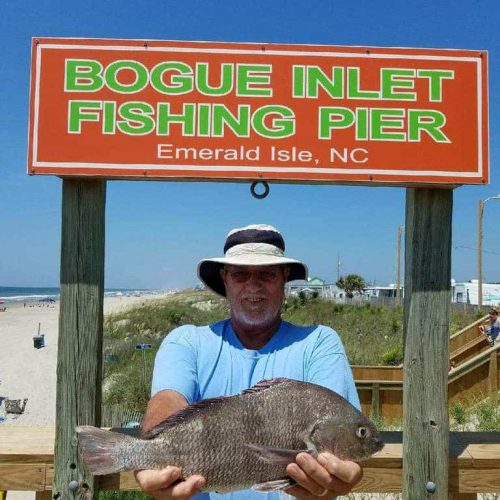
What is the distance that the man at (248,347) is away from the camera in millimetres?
2571

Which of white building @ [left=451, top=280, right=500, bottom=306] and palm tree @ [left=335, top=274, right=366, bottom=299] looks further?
palm tree @ [left=335, top=274, right=366, bottom=299]

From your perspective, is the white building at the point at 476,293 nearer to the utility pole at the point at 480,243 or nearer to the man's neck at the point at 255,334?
the utility pole at the point at 480,243

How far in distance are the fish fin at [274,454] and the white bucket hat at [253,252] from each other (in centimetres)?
83

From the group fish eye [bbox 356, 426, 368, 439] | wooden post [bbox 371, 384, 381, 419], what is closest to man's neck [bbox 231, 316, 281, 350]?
fish eye [bbox 356, 426, 368, 439]

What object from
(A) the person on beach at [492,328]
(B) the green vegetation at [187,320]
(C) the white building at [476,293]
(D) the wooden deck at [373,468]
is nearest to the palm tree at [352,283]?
(C) the white building at [476,293]

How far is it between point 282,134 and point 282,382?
56.8 inches

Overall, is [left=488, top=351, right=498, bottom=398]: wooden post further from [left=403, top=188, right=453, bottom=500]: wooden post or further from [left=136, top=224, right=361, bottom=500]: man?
[left=136, top=224, right=361, bottom=500]: man

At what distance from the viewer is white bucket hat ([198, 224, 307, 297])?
8.80 feet

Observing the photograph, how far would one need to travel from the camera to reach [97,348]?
3242 mm

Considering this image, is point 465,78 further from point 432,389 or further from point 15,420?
point 15,420

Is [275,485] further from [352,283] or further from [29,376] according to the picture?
[352,283]

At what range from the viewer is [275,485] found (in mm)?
2107

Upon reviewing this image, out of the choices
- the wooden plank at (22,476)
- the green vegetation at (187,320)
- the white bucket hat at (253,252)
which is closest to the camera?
the white bucket hat at (253,252)

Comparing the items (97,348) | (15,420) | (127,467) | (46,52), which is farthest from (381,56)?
(15,420)
